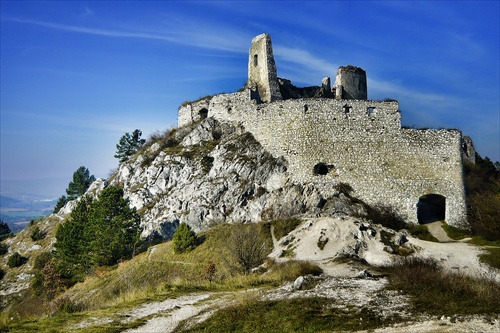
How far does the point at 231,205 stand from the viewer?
4656cm

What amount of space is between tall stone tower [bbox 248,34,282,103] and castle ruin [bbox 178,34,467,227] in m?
6.36

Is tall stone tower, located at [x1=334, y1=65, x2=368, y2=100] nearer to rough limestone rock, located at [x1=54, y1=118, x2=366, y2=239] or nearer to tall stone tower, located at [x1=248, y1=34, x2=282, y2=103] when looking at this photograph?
tall stone tower, located at [x1=248, y1=34, x2=282, y2=103]

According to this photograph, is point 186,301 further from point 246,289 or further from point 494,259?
point 494,259

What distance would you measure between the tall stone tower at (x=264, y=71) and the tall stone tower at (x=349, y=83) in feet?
26.1

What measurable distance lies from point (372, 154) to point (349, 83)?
608 inches

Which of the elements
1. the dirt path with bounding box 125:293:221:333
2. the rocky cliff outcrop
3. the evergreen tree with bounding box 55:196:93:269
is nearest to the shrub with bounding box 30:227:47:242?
the evergreen tree with bounding box 55:196:93:269

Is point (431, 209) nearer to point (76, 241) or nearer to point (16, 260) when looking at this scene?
point (76, 241)

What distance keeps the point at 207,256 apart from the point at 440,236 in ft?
69.0

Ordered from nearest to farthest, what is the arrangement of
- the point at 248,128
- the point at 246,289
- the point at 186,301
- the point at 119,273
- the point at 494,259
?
the point at 186,301 < the point at 246,289 < the point at 494,259 < the point at 119,273 < the point at 248,128

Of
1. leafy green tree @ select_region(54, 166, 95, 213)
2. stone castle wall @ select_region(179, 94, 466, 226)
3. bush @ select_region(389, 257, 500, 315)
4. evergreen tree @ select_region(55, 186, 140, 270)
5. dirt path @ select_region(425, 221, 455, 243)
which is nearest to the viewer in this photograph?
bush @ select_region(389, 257, 500, 315)

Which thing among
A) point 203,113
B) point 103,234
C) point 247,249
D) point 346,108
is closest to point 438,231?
point 346,108

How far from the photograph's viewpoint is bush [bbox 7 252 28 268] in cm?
6412

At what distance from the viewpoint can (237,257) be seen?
109 feet

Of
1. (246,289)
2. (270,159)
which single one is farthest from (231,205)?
(246,289)
